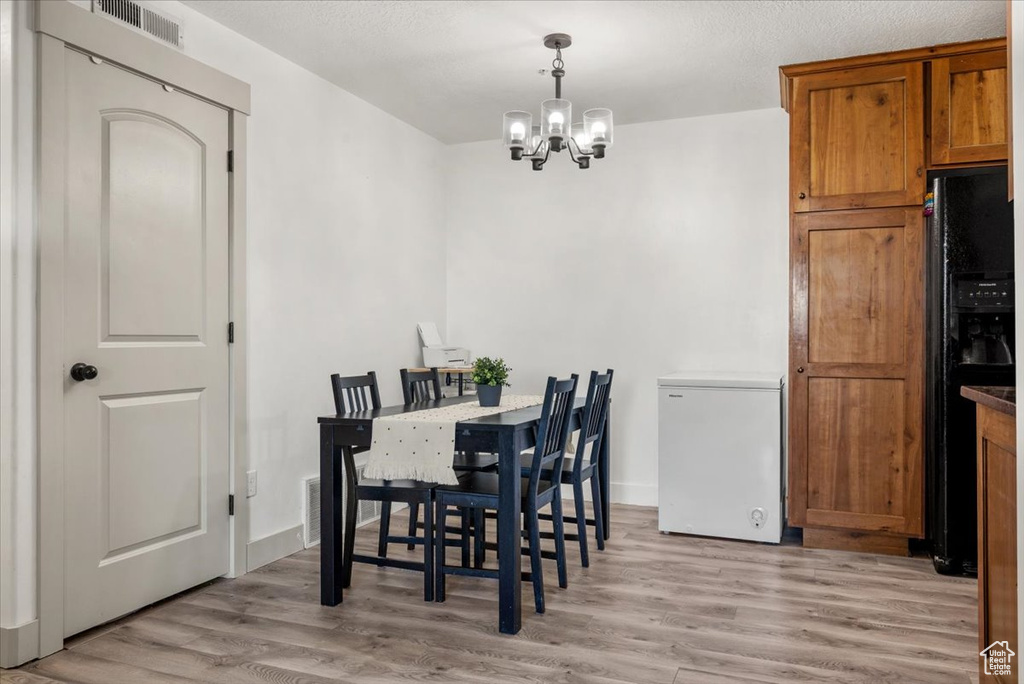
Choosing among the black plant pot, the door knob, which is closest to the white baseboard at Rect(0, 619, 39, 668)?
the door knob

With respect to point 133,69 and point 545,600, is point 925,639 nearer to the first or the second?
point 545,600

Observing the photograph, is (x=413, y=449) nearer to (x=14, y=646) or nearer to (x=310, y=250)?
(x=14, y=646)

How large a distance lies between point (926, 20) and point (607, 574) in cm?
287

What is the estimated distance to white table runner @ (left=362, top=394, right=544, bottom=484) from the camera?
2.83m

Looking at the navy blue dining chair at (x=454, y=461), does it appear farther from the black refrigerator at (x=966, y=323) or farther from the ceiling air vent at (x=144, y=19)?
the black refrigerator at (x=966, y=323)

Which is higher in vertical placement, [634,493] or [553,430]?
[553,430]

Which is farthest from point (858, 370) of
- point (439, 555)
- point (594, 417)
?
point (439, 555)

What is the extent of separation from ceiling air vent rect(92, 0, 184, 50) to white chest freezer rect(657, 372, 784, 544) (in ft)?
9.47

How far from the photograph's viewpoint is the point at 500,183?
5.29 meters

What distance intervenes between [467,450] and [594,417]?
97cm

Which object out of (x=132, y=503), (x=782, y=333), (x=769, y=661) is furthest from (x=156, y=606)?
(x=782, y=333)

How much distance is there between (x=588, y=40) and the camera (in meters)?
3.54

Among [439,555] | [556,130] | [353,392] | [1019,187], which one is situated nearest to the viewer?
[1019,187]

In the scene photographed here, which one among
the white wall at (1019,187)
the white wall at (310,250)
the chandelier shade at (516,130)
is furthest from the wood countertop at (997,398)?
the white wall at (310,250)
